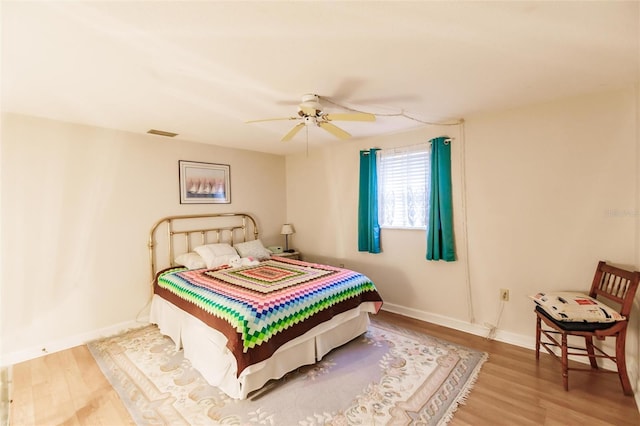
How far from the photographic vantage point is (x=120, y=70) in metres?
1.86

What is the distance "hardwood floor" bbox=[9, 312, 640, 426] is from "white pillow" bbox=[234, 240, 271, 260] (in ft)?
6.04

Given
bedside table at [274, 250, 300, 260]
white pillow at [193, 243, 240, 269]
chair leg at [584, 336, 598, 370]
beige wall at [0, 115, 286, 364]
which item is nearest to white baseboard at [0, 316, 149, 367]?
beige wall at [0, 115, 286, 364]

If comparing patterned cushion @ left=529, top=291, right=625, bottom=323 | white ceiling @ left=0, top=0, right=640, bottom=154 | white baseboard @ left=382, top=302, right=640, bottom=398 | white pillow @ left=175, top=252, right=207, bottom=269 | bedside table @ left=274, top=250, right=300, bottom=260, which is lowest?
white baseboard @ left=382, top=302, right=640, bottom=398

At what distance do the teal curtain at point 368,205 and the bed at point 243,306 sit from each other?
79 centimetres

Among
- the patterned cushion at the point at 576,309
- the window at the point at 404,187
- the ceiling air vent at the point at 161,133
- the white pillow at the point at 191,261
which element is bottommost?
the patterned cushion at the point at 576,309

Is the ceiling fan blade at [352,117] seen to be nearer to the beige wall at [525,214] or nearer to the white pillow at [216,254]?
the beige wall at [525,214]

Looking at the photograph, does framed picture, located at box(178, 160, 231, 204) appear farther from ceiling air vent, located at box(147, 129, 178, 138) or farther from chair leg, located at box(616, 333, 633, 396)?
chair leg, located at box(616, 333, 633, 396)

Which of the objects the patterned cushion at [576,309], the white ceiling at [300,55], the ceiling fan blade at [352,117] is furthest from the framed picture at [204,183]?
the patterned cushion at [576,309]

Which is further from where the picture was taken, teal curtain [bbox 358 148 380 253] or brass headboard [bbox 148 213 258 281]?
teal curtain [bbox 358 148 380 253]

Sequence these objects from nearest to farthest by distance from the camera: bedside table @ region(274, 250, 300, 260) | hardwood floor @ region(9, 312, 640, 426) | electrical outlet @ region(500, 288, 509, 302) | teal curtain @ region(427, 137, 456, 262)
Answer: hardwood floor @ region(9, 312, 640, 426) < electrical outlet @ region(500, 288, 509, 302) < teal curtain @ region(427, 137, 456, 262) < bedside table @ region(274, 250, 300, 260)

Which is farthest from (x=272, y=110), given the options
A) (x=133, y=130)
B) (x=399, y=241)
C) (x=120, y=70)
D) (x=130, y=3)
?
(x=399, y=241)

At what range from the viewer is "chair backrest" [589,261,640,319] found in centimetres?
202

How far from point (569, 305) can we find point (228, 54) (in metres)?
2.98

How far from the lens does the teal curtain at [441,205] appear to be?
123 inches
